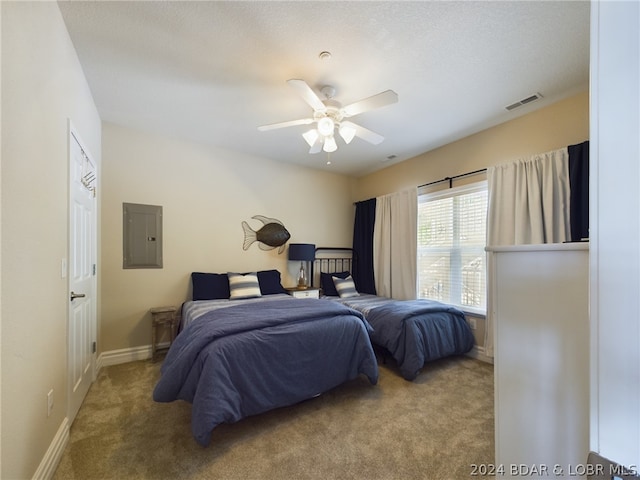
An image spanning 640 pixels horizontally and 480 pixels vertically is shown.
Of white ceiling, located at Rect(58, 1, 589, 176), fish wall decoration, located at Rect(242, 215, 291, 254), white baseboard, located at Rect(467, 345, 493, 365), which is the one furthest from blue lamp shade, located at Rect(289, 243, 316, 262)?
white baseboard, located at Rect(467, 345, 493, 365)

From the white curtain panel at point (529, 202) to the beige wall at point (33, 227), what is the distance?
121 inches

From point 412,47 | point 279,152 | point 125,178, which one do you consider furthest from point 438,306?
point 125,178

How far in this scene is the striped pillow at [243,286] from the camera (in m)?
3.52

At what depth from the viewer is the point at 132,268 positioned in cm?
325

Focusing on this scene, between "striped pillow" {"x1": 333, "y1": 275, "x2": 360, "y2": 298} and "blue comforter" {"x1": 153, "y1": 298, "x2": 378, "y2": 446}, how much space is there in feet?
5.42

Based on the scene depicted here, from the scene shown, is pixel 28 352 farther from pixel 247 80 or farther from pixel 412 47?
pixel 412 47

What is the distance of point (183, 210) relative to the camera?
11.8ft

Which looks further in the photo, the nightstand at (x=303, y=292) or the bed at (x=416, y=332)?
the nightstand at (x=303, y=292)

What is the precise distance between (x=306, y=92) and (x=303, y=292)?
111 inches

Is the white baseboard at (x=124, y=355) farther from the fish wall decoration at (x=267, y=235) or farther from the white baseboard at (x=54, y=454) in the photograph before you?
the fish wall decoration at (x=267, y=235)

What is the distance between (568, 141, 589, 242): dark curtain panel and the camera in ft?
7.84

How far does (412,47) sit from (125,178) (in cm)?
327

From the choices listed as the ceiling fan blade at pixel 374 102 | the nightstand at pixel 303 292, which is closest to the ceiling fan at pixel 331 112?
the ceiling fan blade at pixel 374 102

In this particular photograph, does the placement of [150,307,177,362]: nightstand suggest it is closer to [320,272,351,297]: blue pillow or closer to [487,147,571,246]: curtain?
[320,272,351,297]: blue pillow
